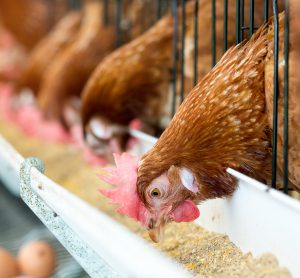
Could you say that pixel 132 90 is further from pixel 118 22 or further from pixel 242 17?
pixel 242 17

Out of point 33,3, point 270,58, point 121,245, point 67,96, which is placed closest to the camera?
point 121,245

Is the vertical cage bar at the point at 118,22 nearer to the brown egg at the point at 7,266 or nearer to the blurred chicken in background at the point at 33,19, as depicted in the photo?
the blurred chicken in background at the point at 33,19

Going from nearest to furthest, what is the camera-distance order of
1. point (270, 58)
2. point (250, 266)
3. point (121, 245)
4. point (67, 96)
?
point (121, 245) → point (250, 266) → point (270, 58) → point (67, 96)

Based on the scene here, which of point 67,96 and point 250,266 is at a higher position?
point 67,96

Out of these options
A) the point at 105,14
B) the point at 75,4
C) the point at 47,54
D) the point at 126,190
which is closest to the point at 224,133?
the point at 126,190

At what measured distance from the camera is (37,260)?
1479mm

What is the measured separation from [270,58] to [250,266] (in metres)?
0.46

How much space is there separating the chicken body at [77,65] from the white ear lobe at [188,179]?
1.42m

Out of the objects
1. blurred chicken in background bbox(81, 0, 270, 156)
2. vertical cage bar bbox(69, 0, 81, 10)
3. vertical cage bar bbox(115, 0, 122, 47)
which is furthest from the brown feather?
vertical cage bar bbox(69, 0, 81, 10)

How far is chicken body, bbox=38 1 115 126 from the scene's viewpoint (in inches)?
104

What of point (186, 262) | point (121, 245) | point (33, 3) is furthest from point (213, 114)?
point (33, 3)

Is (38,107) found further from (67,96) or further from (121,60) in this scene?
Answer: (121,60)

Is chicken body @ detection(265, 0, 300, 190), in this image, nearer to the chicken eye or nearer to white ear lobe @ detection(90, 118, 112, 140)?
the chicken eye

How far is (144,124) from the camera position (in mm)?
2148
